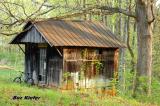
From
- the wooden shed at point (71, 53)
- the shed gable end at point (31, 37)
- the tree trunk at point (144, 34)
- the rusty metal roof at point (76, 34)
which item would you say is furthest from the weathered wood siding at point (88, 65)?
the tree trunk at point (144, 34)

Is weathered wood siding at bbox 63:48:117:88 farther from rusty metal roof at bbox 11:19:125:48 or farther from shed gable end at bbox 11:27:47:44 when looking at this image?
shed gable end at bbox 11:27:47:44

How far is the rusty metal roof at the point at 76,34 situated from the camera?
2438 centimetres

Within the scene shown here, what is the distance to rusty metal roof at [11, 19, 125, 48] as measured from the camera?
24383 millimetres

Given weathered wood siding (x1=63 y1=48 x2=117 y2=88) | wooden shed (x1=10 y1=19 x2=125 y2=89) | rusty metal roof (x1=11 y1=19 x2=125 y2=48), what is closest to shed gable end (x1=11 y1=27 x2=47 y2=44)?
wooden shed (x1=10 y1=19 x2=125 y2=89)

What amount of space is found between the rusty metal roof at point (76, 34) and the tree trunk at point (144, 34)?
619cm

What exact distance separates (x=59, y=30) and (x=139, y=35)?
7900 millimetres

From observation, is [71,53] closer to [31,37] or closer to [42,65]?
[42,65]

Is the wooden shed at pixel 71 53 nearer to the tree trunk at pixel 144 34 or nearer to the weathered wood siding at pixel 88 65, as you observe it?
the weathered wood siding at pixel 88 65

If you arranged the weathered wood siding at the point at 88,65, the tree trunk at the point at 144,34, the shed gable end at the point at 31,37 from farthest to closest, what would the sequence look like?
1. the shed gable end at the point at 31,37
2. the weathered wood siding at the point at 88,65
3. the tree trunk at the point at 144,34

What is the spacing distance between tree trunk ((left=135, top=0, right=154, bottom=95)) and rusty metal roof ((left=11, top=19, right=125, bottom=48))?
6190 millimetres

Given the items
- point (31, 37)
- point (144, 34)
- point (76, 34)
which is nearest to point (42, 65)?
point (31, 37)

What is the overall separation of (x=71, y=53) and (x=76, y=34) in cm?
159

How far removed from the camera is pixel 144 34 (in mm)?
18828

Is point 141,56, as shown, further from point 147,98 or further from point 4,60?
point 4,60
